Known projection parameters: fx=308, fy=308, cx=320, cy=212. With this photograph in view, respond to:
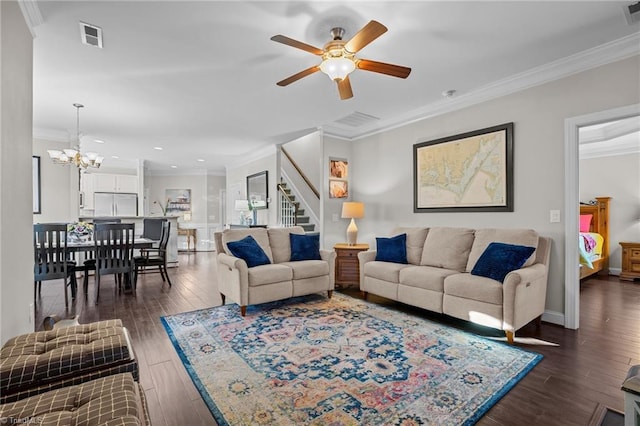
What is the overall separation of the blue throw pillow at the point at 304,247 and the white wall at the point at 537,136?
147 centimetres

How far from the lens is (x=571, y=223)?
10.3 ft

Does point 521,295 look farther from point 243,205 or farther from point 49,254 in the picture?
point 243,205

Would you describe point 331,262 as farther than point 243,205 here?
No

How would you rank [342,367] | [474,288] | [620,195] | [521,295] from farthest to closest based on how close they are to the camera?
[620,195]
[474,288]
[521,295]
[342,367]

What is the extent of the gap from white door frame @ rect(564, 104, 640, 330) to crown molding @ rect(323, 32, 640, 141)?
1.69 ft

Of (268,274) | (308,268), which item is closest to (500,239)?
(308,268)

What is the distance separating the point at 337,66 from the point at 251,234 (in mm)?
2460

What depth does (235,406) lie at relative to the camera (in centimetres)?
185

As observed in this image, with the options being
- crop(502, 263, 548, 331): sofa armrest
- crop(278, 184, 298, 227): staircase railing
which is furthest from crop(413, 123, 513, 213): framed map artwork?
crop(278, 184, 298, 227): staircase railing

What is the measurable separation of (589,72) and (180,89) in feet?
14.7

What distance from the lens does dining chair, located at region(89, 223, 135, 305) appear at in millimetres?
4180

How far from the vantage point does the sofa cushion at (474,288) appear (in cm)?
282

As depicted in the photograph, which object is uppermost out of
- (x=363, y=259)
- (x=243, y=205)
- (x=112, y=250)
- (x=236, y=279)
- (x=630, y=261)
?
(x=243, y=205)

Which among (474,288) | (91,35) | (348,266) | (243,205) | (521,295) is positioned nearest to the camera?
(91,35)
